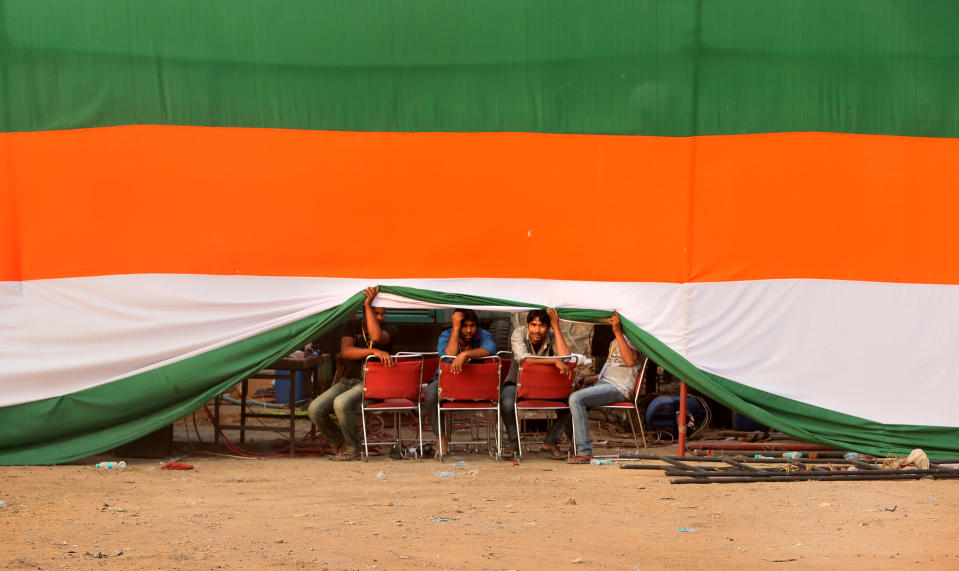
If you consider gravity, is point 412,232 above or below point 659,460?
above

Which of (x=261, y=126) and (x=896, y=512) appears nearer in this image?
(x=896, y=512)

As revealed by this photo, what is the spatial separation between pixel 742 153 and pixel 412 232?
2506 millimetres

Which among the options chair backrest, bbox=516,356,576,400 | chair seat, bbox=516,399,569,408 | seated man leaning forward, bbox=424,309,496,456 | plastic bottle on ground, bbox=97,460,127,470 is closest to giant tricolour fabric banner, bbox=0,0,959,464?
seated man leaning forward, bbox=424,309,496,456

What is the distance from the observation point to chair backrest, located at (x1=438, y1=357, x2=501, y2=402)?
7547 mm

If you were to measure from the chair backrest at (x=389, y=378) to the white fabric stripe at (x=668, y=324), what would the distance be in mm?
465

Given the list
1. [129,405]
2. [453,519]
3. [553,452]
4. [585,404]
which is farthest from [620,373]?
[129,405]

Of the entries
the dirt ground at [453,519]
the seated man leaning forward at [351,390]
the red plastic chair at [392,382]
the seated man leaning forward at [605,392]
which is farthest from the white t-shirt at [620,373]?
the seated man leaning forward at [351,390]

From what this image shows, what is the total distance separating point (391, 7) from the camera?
767cm

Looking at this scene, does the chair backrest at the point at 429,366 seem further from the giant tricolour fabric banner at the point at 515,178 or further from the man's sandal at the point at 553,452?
the man's sandal at the point at 553,452

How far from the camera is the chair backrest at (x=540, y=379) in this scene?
7.59m

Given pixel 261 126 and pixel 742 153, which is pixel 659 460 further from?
pixel 261 126

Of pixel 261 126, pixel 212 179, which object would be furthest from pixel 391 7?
pixel 212 179

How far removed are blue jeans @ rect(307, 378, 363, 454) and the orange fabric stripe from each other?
895 mm

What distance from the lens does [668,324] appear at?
24.9 ft
